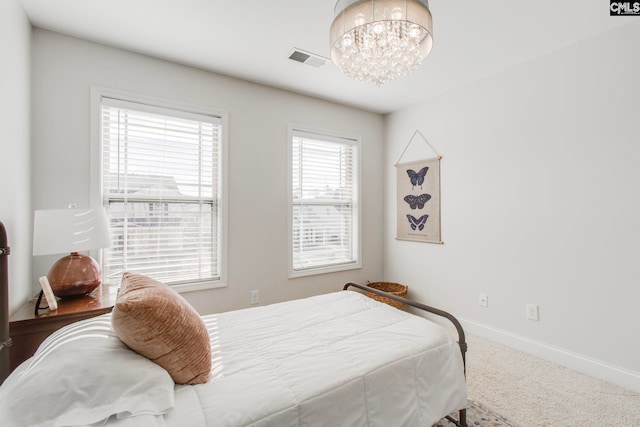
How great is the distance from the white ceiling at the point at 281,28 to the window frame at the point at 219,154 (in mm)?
385

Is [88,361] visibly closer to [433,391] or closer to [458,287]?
[433,391]

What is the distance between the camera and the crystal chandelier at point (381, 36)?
138 cm

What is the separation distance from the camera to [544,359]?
256 cm

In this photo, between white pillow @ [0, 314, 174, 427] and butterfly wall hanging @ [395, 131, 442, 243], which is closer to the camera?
white pillow @ [0, 314, 174, 427]

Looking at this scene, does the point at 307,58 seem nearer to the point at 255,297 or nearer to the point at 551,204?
the point at 255,297

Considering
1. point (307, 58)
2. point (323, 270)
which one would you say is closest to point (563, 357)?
point (323, 270)

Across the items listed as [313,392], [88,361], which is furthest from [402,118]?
[88,361]

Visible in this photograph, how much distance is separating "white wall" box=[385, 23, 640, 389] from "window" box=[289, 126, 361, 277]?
1.03 m

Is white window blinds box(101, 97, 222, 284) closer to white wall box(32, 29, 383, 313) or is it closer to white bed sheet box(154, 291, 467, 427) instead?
white wall box(32, 29, 383, 313)

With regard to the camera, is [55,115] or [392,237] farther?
[392,237]

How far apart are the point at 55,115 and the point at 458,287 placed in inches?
155


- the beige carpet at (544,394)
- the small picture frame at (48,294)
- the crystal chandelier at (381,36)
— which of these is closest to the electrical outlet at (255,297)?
the small picture frame at (48,294)

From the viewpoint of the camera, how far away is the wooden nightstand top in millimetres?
1624

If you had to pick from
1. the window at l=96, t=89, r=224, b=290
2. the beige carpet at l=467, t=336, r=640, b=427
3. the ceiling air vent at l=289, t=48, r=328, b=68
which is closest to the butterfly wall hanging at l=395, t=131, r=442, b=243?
the beige carpet at l=467, t=336, r=640, b=427
